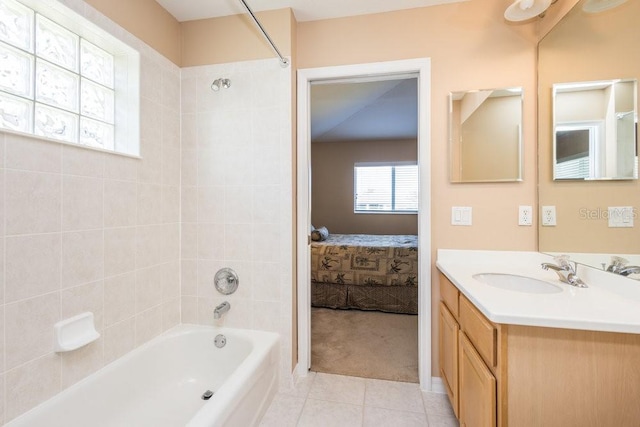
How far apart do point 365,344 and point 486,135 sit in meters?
1.85

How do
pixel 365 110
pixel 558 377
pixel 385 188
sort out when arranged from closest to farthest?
pixel 558 377 → pixel 365 110 → pixel 385 188

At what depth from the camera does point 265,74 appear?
71.8 inches

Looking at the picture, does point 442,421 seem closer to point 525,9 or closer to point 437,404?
point 437,404

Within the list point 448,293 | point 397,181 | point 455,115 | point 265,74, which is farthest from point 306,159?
point 397,181

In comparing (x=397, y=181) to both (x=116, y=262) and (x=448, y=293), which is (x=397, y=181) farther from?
(x=116, y=262)

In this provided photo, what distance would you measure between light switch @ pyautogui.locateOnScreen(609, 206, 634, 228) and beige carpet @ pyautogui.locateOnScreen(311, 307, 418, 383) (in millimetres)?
1439

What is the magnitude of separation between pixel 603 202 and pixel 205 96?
2.30 metres

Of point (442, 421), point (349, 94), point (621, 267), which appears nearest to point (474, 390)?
point (442, 421)

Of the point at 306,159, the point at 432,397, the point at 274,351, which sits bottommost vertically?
the point at 432,397

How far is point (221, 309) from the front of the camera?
181 cm

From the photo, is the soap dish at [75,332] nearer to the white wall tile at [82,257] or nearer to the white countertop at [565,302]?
the white wall tile at [82,257]

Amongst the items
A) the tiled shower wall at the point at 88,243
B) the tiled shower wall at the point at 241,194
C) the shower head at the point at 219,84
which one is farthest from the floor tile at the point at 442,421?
the shower head at the point at 219,84

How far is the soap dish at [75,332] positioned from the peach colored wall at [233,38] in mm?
1666

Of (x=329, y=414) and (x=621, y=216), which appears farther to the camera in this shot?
(x=329, y=414)
